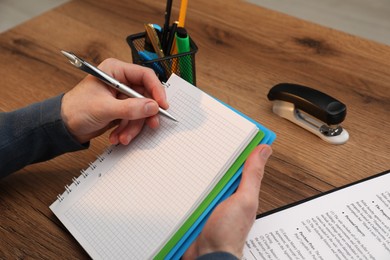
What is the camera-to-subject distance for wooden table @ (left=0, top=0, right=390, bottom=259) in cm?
65

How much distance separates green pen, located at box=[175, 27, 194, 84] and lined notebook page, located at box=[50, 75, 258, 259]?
2.4 inches

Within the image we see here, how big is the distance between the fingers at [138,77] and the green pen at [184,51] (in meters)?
0.06

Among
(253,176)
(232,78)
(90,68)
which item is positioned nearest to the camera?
(253,176)

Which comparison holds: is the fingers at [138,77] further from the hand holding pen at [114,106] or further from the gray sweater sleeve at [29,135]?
the gray sweater sleeve at [29,135]

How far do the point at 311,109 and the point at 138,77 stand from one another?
1.01 feet

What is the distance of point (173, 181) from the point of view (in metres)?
0.58

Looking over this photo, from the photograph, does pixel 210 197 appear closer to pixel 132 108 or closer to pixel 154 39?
pixel 132 108

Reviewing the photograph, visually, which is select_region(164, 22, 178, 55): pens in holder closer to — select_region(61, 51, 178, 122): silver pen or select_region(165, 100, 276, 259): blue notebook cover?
select_region(61, 51, 178, 122): silver pen

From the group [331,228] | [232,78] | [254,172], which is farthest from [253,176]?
[232,78]

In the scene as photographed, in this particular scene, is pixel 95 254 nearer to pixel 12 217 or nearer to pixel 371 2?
pixel 12 217

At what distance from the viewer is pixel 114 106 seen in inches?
25.1

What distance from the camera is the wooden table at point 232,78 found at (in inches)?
25.5

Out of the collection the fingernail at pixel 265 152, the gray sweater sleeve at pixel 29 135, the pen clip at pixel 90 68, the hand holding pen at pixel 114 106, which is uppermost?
the pen clip at pixel 90 68

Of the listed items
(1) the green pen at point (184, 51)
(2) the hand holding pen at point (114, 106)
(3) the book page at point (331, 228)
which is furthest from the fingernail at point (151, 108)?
(3) the book page at point (331, 228)
